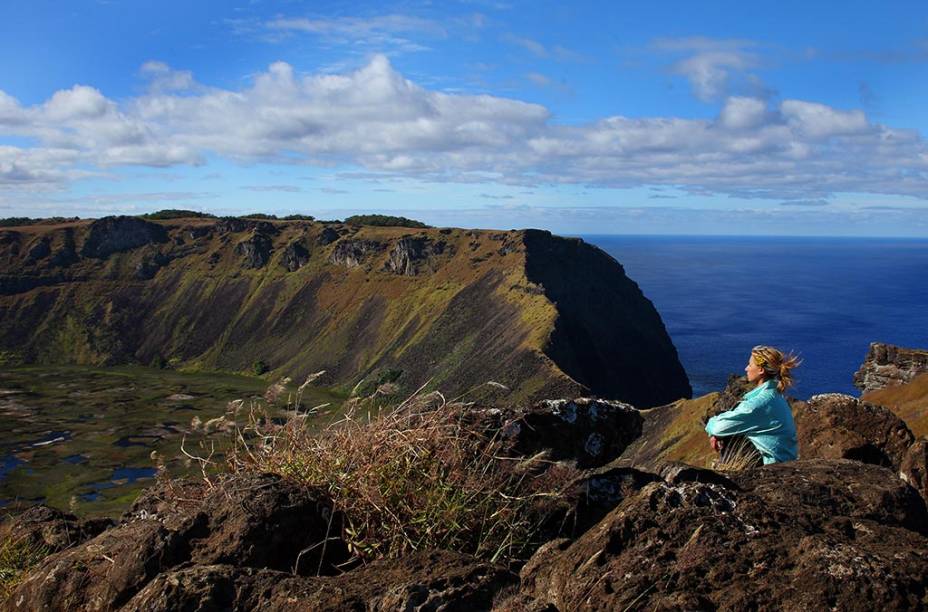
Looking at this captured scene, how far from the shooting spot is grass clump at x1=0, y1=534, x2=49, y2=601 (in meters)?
6.70

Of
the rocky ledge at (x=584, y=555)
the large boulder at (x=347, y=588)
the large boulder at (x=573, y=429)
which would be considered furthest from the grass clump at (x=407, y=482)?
the large boulder at (x=573, y=429)

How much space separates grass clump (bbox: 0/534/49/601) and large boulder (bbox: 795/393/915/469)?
34.1 feet

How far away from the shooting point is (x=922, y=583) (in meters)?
3.93

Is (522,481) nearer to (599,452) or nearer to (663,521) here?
(663,521)

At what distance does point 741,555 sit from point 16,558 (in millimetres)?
7612

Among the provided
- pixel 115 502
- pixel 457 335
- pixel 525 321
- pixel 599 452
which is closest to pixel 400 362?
pixel 457 335

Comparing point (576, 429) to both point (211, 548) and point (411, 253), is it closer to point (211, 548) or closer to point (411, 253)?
point (211, 548)

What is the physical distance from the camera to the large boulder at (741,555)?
399 cm

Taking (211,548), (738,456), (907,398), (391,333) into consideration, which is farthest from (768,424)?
(391,333)

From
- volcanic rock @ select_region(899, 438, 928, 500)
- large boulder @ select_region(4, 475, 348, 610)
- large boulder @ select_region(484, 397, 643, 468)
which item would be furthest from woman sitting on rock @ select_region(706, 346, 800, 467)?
large boulder @ select_region(4, 475, 348, 610)

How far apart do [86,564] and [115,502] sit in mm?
84241

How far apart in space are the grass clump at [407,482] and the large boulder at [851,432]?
6444 millimetres

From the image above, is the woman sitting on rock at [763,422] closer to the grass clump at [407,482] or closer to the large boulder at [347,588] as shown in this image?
the grass clump at [407,482]

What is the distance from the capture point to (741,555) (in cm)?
439
